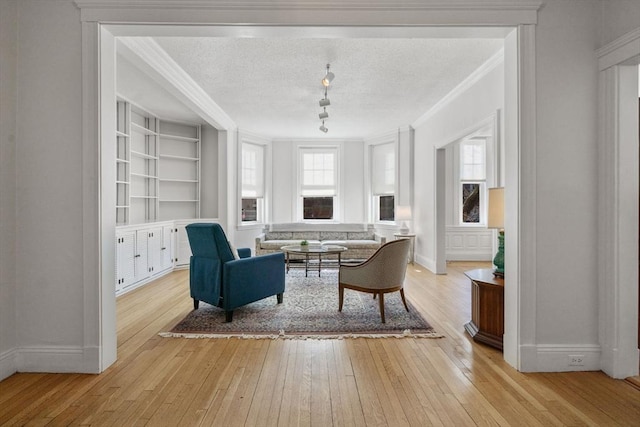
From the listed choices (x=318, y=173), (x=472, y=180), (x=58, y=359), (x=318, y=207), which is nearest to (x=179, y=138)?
(x=318, y=173)

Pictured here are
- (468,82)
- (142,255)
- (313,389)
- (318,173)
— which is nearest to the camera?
(313,389)

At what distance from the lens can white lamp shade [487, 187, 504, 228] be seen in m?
2.97

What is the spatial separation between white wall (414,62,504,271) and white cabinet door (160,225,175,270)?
4.72 m

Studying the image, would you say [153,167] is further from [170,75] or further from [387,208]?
[387,208]

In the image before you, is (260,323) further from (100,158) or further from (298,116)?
(298,116)

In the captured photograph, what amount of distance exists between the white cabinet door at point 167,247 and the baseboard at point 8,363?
11.5 ft

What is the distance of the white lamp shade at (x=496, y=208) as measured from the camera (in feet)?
A: 9.75

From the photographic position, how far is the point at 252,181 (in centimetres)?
823

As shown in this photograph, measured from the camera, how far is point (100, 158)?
2590 millimetres

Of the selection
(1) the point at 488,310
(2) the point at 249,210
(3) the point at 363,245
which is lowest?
(1) the point at 488,310

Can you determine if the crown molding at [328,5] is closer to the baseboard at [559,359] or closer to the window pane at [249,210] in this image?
the baseboard at [559,359]

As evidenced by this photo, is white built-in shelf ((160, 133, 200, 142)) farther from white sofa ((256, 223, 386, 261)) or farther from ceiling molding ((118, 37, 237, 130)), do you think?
white sofa ((256, 223, 386, 261))

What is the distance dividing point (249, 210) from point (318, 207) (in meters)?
Result: 1.71

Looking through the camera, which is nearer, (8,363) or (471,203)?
(8,363)
